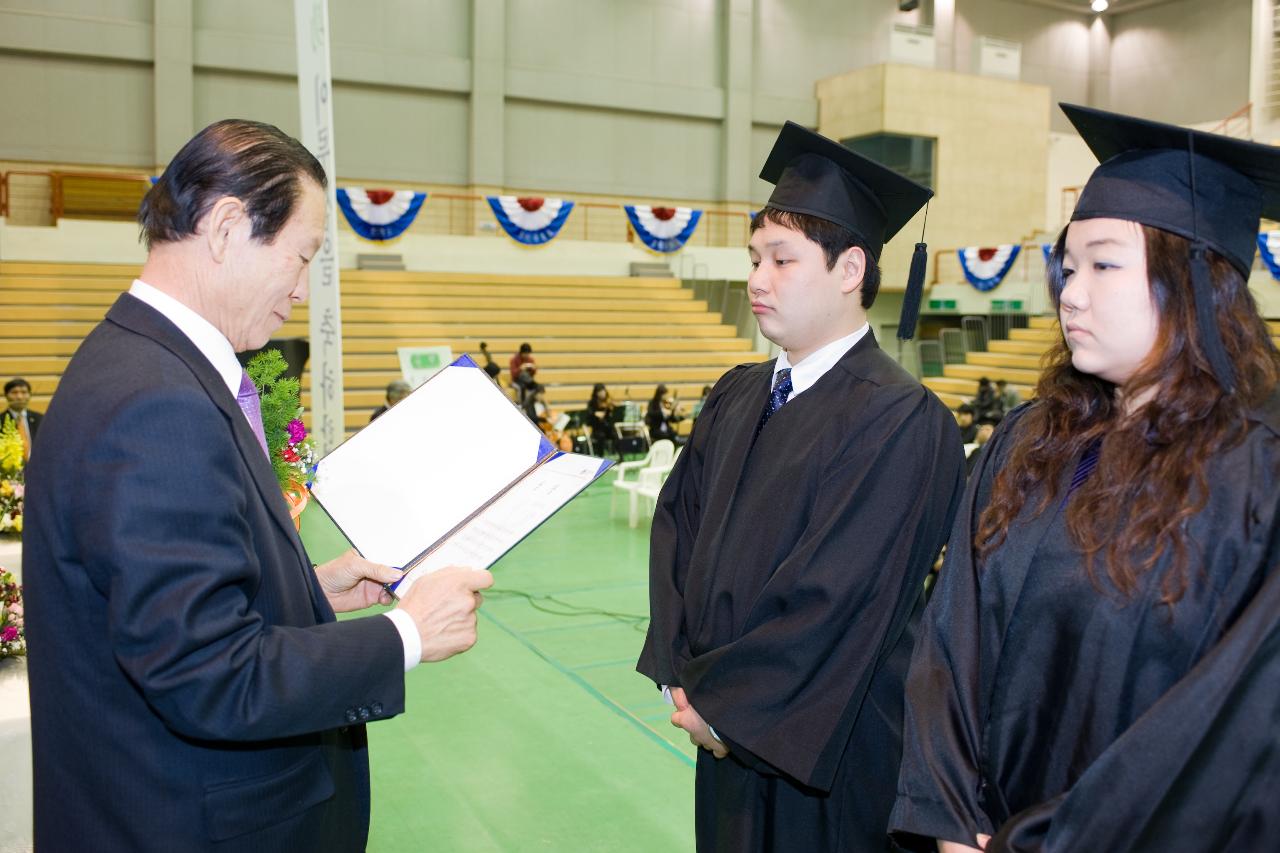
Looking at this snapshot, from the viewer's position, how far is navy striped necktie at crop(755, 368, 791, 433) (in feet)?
7.27

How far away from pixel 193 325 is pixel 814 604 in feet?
3.74

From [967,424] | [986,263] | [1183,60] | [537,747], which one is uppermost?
[1183,60]

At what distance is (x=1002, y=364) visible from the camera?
17.9m

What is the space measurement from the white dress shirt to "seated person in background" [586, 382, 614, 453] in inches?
448

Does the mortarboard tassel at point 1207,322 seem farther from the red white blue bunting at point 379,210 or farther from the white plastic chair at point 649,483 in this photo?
the red white blue bunting at point 379,210

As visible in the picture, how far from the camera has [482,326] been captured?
53.8 ft

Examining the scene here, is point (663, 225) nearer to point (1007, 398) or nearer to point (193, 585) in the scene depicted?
point (1007, 398)

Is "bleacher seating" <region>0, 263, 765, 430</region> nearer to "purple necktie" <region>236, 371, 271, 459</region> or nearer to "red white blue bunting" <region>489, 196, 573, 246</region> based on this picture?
"red white blue bunting" <region>489, 196, 573, 246</region>

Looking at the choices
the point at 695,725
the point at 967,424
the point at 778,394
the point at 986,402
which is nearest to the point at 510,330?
the point at 986,402

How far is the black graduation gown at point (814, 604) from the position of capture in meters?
1.92

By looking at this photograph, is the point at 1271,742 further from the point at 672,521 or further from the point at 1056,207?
the point at 1056,207

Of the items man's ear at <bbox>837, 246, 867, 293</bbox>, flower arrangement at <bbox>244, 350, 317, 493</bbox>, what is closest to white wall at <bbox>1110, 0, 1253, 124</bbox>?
man's ear at <bbox>837, 246, 867, 293</bbox>

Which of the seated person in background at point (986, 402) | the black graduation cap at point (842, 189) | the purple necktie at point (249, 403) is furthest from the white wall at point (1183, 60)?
the purple necktie at point (249, 403)

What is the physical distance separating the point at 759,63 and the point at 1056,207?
6808 mm
